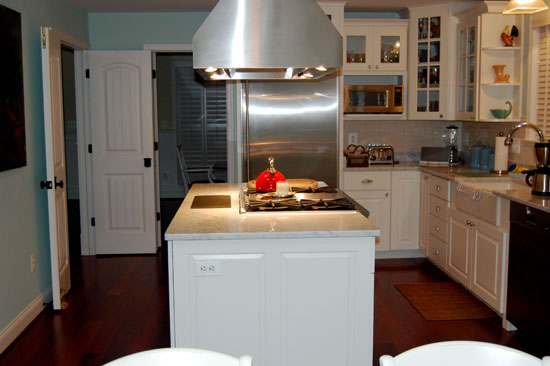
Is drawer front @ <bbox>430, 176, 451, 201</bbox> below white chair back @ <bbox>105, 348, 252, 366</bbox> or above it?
above

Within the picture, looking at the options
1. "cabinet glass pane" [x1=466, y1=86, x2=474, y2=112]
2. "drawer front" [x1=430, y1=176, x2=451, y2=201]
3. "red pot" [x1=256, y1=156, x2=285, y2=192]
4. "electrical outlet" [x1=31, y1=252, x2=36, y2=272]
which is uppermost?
"cabinet glass pane" [x1=466, y1=86, x2=474, y2=112]

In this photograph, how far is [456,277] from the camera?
4684 millimetres

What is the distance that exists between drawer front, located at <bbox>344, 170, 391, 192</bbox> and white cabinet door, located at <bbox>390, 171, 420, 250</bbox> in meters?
0.08

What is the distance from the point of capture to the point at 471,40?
5.12 m

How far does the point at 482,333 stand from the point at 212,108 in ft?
20.3

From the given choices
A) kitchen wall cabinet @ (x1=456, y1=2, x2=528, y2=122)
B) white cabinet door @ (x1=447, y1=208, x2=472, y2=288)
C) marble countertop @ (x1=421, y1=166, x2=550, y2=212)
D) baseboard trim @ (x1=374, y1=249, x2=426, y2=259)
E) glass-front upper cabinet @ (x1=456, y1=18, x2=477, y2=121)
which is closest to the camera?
marble countertop @ (x1=421, y1=166, x2=550, y2=212)

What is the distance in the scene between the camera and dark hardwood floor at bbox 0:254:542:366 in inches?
139

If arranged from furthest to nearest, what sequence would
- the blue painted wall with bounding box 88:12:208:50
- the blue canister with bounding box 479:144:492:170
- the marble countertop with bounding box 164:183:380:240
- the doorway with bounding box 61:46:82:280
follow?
1. the doorway with bounding box 61:46:82:280
2. the blue painted wall with bounding box 88:12:208:50
3. the blue canister with bounding box 479:144:492:170
4. the marble countertop with bounding box 164:183:380:240

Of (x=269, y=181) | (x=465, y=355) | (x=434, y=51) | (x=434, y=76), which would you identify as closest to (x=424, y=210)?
(x=434, y=76)

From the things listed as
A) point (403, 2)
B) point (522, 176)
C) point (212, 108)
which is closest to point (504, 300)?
point (522, 176)

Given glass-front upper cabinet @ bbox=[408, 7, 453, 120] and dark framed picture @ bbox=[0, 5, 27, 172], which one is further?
glass-front upper cabinet @ bbox=[408, 7, 453, 120]

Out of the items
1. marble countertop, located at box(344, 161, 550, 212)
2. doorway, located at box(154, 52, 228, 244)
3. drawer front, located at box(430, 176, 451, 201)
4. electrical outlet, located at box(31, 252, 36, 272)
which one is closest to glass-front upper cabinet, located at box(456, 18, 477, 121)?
marble countertop, located at box(344, 161, 550, 212)

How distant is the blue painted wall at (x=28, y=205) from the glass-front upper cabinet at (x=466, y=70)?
353 cm

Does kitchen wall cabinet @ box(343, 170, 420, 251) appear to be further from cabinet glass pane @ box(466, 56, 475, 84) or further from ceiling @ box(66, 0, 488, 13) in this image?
ceiling @ box(66, 0, 488, 13)
